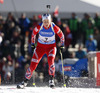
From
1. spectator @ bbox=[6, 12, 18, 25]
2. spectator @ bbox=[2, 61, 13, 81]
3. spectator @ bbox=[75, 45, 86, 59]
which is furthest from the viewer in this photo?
spectator @ bbox=[6, 12, 18, 25]

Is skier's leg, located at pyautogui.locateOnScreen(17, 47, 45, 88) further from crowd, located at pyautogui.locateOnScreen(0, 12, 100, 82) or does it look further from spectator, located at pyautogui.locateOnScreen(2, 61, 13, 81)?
spectator, located at pyautogui.locateOnScreen(2, 61, 13, 81)

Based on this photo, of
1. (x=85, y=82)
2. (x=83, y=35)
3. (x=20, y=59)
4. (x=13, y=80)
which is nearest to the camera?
(x=85, y=82)

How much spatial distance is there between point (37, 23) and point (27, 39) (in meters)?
0.82

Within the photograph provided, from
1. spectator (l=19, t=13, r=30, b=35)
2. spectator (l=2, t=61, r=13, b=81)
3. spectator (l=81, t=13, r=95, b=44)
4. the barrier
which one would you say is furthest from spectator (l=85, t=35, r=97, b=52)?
spectator (l=2, t=61, r=13, b=81)

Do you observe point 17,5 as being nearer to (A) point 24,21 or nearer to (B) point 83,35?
(A) point 24,21

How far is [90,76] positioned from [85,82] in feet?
2.10

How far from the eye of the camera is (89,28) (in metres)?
11.7

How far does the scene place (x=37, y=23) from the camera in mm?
11758

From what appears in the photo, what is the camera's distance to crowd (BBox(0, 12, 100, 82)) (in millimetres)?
11016

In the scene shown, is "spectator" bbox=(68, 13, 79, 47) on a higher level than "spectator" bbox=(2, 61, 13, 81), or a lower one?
higher

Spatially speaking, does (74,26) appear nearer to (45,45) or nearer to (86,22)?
(86,22)

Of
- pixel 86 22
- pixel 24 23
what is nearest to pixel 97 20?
pixel 86 22

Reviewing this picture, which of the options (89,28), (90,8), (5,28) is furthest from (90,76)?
(5,28)

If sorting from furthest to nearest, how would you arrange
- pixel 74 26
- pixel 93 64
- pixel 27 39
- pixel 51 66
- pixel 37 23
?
pixel 27 39, pixel 74 26, pixel 37 23, pixel 93 64, pixel 51 66
